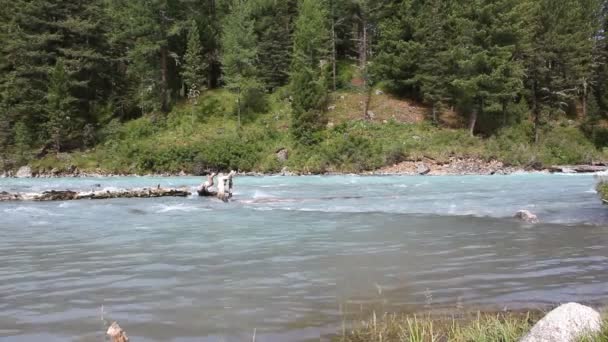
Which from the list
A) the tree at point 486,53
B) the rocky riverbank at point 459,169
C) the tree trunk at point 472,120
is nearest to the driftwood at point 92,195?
the rocky riverbank at point 459,169

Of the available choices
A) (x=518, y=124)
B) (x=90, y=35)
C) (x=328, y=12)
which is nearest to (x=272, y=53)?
(x=328, y=12)

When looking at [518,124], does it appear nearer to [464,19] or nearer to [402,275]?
[464,19]

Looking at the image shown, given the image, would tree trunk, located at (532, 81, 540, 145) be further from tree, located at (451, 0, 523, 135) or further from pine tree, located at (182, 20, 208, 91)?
pine tree, located at (182, 20, 208, 91)

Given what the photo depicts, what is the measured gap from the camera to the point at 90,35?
50188 mm

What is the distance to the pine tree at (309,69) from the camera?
43.4 meters

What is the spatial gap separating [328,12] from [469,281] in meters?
48.3

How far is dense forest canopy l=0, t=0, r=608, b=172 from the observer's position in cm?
4356

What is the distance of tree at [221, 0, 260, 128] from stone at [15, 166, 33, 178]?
17.6 metres

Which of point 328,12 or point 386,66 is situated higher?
point 328,12

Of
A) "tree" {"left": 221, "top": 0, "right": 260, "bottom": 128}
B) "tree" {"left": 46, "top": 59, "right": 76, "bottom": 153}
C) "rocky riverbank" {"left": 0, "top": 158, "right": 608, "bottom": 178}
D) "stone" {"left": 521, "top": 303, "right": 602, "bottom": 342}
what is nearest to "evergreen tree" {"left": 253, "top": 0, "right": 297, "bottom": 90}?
"tree" {"left": 221, "top": 0, "right": 260, "bottom": 128}

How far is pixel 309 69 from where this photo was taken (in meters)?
45.3

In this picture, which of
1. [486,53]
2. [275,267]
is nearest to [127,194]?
[275,267]

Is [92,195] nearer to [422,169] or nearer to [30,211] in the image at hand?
[30,211]

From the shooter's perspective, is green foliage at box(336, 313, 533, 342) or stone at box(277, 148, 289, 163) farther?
stone at box(277, 148, 289, 163)
